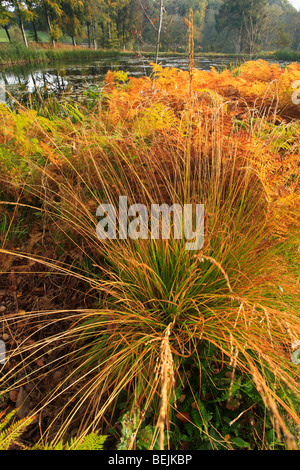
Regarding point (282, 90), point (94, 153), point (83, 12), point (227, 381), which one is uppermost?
point (83, 12)

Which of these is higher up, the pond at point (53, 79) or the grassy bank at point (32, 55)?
the grassy bank at point (32, 55)

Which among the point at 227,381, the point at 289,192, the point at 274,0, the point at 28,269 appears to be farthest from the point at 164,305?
the point at 274,0

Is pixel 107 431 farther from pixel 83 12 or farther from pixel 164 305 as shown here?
pixel 83 12

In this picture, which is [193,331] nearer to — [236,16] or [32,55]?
[32,55]

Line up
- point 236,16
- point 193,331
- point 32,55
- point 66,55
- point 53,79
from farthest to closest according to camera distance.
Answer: point 236,16 → point 66,55 → point 32,55 → point 53,79 → point 193,331

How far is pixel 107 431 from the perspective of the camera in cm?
108

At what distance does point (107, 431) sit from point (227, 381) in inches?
22.1

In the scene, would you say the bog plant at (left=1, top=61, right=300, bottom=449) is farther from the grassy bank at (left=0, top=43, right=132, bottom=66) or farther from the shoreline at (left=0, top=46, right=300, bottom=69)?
the grassy bank at (left=0, top=43, right=132, bottom=66)

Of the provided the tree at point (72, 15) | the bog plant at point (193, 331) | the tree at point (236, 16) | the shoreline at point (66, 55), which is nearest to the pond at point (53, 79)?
the shoreline at point (66, 55)

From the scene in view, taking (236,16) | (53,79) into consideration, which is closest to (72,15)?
(236,16)

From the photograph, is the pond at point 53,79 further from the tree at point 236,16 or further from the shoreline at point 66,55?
the tree at point 236,16

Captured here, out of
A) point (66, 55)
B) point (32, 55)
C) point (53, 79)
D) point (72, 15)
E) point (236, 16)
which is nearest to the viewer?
point (53, 79)
